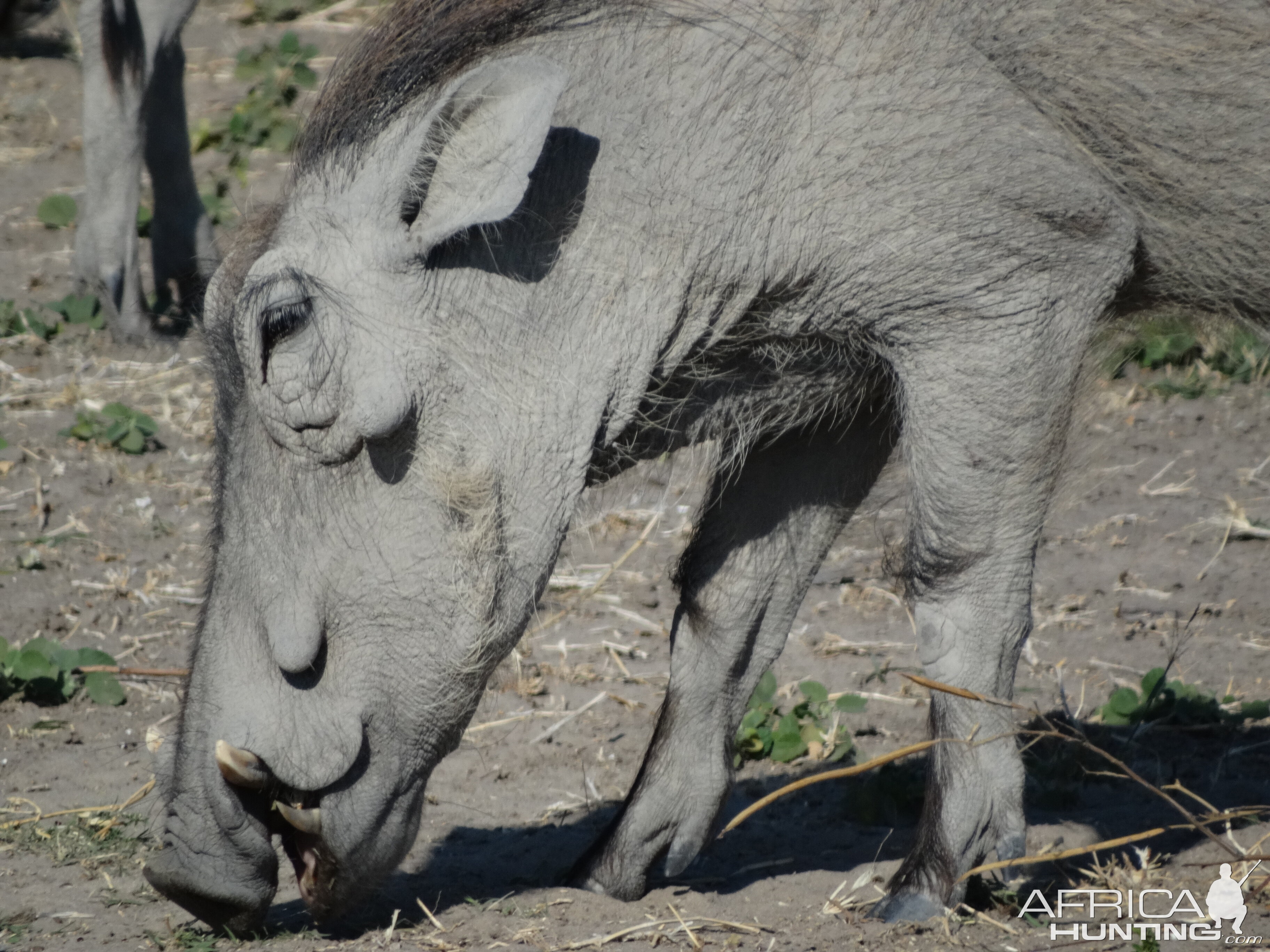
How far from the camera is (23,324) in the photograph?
6043 millimetres

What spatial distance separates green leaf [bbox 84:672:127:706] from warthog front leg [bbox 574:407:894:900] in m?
1.43

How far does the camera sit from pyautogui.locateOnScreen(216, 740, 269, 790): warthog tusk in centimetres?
242

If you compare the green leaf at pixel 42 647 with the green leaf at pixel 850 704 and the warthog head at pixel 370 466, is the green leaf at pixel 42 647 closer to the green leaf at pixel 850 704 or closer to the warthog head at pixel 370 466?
the warthog head at pixel 370 466

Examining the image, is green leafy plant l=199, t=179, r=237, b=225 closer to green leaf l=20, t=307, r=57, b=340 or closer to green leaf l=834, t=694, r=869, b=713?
green leaf l=20, t=307, r=57, b=340

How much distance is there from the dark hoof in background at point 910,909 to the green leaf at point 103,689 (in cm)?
210

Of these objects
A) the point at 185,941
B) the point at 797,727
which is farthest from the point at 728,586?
the point at 185,941

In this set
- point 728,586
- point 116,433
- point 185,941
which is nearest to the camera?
point 185,941

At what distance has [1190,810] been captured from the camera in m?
3.42

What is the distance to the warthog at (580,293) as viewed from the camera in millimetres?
2430

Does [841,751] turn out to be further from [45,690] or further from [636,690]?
[45,690]

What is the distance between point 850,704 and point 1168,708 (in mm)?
826

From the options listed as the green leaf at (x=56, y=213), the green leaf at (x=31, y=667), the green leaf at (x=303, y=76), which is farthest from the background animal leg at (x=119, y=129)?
the green leaf at (x=31, y=667)

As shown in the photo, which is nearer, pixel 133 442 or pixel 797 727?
pixel 797 727

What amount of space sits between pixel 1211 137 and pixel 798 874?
1705mm
